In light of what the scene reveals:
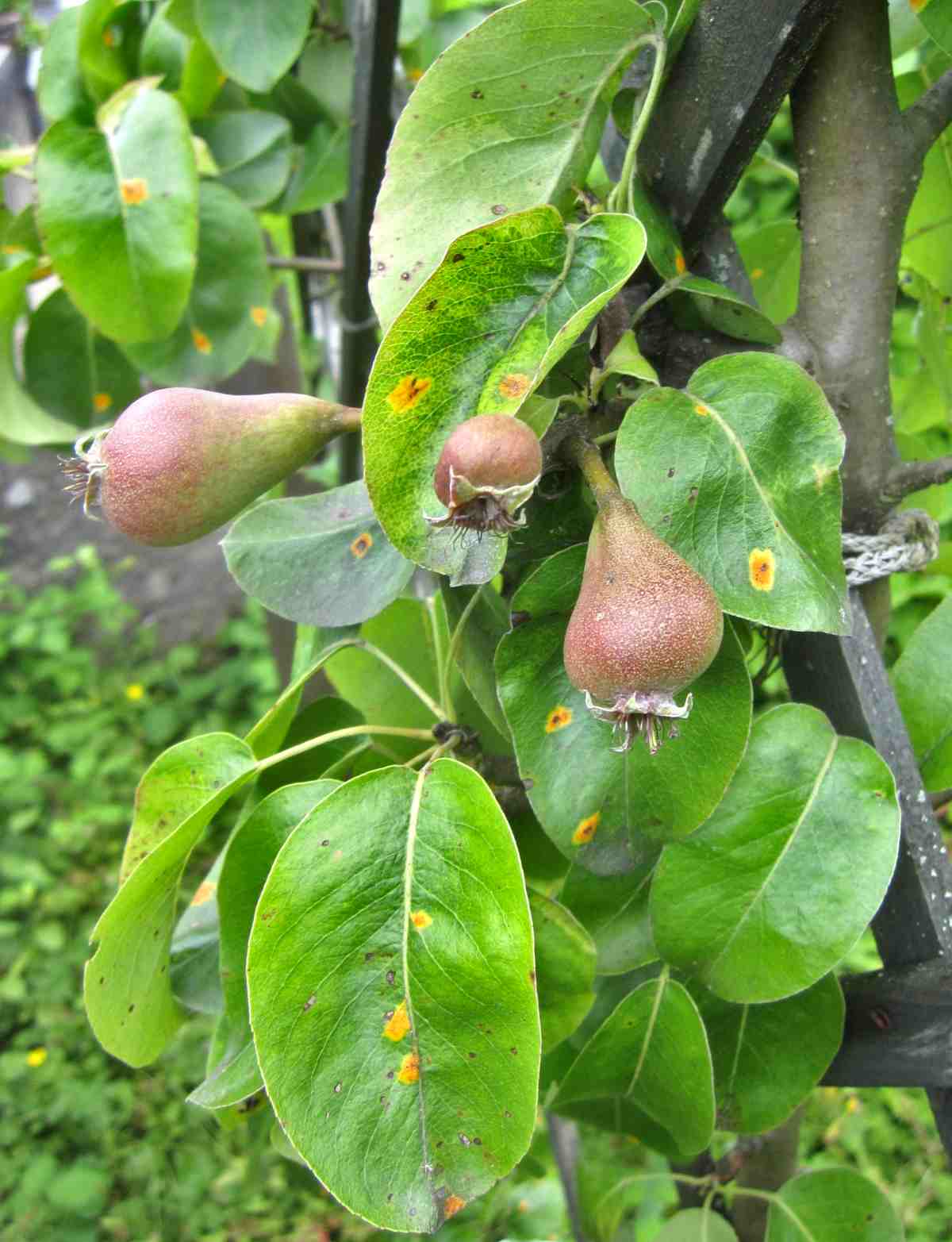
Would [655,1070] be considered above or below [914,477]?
below

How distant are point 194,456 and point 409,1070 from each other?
25 centimetres

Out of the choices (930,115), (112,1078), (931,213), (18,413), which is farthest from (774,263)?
(112,1078)

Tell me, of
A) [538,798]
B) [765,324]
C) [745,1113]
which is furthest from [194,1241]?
[765,324]

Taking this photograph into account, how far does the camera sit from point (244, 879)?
0.46m

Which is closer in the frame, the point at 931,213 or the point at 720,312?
the point at 720,312

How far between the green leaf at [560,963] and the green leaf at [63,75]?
75 cm

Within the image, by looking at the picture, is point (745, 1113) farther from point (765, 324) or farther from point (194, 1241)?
point (194, 1241)

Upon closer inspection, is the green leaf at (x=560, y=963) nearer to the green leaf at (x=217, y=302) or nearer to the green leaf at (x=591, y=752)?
the green leaf at (x=591, y=752)

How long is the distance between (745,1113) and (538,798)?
22 cm

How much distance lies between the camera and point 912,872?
472 mm

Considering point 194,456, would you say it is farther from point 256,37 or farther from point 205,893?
point 256,37

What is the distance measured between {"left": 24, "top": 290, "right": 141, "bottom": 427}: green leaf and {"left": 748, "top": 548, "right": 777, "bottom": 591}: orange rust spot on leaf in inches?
29.1

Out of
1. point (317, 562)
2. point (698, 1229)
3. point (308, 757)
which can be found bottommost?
point (698, 1229)

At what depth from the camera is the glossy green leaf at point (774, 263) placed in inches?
28.0
